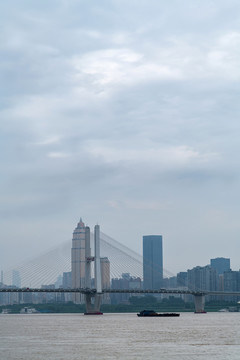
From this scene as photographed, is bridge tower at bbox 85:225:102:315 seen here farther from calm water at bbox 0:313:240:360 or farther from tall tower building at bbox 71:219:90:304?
calm water at bbox 0:313:240:360

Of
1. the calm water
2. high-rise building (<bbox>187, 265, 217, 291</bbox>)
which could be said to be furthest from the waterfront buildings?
the calm water

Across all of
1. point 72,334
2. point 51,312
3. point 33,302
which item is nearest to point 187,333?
point 72,334

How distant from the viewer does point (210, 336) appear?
48.8 metres

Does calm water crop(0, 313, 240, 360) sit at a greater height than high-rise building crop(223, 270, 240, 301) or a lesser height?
lesser

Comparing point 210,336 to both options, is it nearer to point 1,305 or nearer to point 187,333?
point 187,333

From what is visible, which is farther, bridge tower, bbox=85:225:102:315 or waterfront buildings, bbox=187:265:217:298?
waterfront buildings, bbox=187:265:217:298

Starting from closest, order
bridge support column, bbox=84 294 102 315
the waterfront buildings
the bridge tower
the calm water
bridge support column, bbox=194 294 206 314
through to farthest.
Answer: the calm water
the bridge tower
bridge support column, bbox=84 294 102 315
bridge support column, bbox=194 294 206 314
the waterfront buildings

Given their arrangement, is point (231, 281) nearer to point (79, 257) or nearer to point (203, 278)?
point (203, 278)

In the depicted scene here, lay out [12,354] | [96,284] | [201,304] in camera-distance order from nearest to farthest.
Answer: [12,354] → [96,284] → [201,304]

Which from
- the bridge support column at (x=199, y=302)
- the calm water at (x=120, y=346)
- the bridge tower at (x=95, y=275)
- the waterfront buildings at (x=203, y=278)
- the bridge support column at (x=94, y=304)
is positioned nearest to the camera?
the calm water at (x=120, y=346)

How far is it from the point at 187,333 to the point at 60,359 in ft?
62.7

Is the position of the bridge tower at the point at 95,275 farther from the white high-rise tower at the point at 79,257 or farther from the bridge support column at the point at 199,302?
the bridge support column at the point at 199,302

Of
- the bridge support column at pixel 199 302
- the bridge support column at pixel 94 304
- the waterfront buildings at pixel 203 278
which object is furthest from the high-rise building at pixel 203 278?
the bridge support column at pixel 94 304

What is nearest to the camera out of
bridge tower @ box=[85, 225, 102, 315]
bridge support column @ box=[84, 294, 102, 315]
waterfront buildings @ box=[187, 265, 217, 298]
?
bridge tower @ box=[85, 225, 102, 315]
